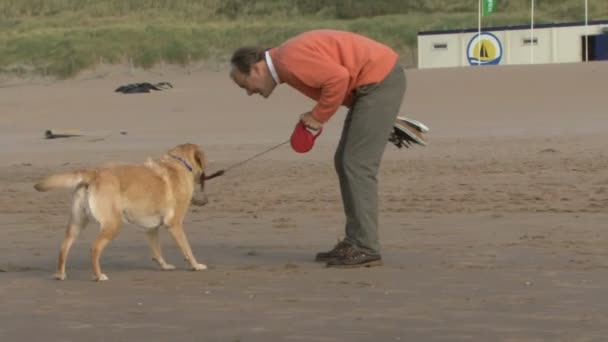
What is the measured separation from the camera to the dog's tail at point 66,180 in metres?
7.07

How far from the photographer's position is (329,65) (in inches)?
281

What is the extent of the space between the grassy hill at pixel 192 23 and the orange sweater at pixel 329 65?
74.7 ft

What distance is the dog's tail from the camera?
7074 millimetres

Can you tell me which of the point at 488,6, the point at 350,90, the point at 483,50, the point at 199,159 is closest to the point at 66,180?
the point at 199,159

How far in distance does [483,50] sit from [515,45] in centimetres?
75

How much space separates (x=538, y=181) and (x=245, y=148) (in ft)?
15.9

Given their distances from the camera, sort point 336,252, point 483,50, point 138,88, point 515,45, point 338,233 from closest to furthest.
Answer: point 336,252 < point 338,233 < point 138,88 < point 483,50 < point 515,45

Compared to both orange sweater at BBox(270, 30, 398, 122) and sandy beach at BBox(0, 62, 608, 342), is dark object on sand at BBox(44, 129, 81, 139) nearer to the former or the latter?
sandy beach at BBox(0, 62, 608, 342)

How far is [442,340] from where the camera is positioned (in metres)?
5.39

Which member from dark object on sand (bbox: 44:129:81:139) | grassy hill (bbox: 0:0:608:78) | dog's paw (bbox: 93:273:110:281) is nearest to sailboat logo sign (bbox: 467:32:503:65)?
grassy hill (bbox: 0:0:608:78)

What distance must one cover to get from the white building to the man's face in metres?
20.6

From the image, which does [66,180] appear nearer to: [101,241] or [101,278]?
[101,241]

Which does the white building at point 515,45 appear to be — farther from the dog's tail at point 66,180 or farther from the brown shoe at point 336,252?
the dog's tail at point 66,180

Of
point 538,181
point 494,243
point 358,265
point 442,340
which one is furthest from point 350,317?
point 538,181
